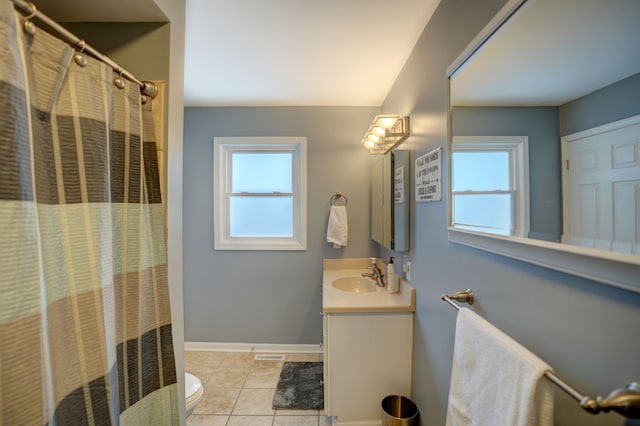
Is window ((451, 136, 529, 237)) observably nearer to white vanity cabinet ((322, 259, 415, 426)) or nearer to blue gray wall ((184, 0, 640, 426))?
blue gray wall ((184, 0, 640, 426))

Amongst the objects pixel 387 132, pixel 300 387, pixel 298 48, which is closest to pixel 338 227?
pixel 387 132

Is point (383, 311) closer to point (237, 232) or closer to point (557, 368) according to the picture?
point (557, 368)

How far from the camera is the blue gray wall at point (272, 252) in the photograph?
8.54ft

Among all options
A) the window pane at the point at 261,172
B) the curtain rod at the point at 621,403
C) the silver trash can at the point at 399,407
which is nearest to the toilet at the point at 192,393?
the silver trash can at the point at 399,407

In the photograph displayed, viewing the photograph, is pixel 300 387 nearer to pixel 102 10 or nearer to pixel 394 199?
pixel 394 199

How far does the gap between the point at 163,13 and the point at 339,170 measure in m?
1.84

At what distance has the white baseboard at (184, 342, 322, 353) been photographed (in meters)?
2.60

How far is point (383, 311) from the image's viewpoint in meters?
1.60

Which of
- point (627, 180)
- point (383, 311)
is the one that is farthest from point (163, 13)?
point (383, 311)

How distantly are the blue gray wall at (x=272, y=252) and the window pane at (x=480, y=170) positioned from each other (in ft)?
5.08

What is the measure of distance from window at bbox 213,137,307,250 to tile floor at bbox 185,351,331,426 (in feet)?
3.56

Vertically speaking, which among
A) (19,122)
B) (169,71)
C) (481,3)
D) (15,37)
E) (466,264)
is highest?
(481,3)

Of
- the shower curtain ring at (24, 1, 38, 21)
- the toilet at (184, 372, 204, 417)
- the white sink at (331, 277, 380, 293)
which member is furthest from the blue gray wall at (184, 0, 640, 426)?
the shower curtain ring at (24, 1, 38, 21)

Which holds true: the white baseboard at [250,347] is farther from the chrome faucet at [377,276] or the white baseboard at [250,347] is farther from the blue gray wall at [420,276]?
the chrome faucet at [377,276]
